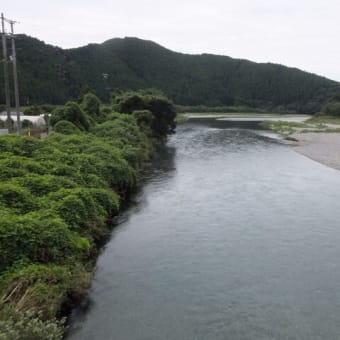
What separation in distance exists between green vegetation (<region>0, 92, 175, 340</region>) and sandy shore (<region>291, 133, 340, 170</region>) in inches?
1002

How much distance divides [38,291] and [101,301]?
3.10m

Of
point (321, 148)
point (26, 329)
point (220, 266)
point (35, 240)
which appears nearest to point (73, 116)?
point (220, 266)

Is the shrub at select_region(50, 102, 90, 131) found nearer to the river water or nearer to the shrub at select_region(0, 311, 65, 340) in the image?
the river water

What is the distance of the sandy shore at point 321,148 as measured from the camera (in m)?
43.2

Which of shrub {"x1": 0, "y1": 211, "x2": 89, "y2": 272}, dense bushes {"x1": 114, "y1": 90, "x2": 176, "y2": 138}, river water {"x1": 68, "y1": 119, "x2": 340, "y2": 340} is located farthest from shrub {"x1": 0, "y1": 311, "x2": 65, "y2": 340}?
dense bushes {"x1": 114, "y1": 90, "x2": 176, "y2": 138}

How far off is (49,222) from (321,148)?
47761 mm

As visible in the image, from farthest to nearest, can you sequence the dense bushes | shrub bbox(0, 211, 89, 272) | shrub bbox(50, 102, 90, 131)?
the dense bushes
shrub bbox(50, 102, 90, 131)
shrub bbox(0, 211, 89, 272)

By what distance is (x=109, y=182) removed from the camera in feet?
76.0

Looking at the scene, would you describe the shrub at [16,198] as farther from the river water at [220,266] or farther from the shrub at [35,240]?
the river water at [220,266]

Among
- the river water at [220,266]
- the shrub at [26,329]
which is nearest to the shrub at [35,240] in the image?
the river water at [220,266]

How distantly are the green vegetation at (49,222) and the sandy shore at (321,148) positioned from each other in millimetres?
25444

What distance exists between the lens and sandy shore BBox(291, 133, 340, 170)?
4315cm

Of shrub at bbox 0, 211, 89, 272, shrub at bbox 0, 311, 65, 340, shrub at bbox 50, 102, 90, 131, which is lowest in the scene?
shrub at bbox 0, 311, 65, 340

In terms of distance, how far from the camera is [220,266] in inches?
629
